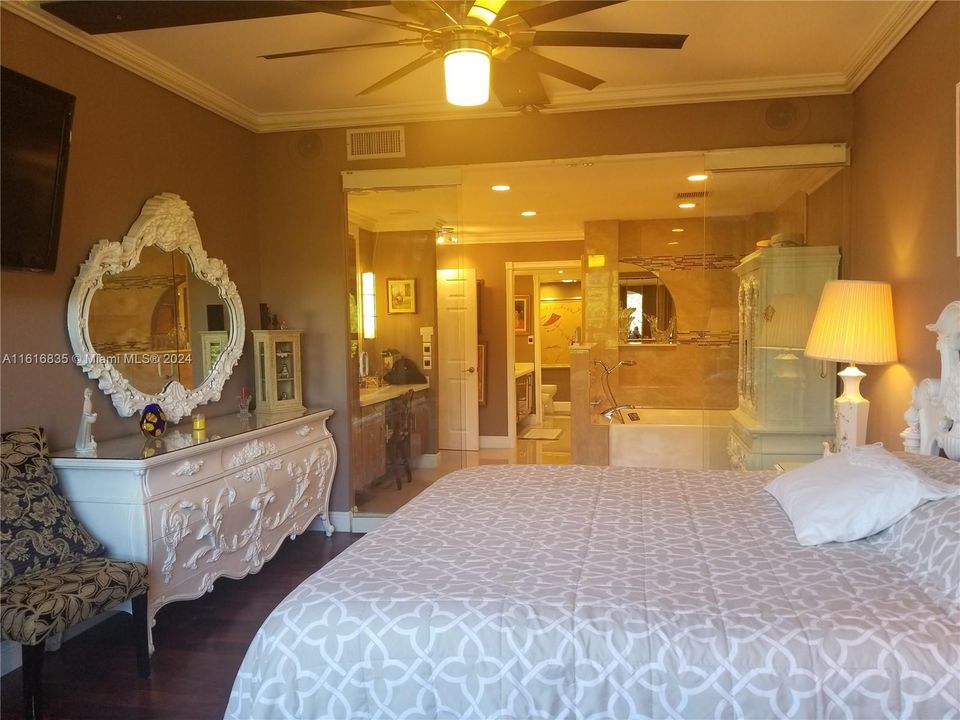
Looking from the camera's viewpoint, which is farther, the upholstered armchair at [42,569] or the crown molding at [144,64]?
the crown molding at [144,64]

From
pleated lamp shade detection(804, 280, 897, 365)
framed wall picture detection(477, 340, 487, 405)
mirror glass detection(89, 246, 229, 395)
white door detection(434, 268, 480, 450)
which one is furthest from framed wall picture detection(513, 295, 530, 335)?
pleated lamp shade detection(804, 280, 897, 365)

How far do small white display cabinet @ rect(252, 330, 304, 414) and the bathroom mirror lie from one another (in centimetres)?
387

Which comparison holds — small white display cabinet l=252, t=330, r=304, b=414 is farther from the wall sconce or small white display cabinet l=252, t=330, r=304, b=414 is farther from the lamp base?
the lamp base

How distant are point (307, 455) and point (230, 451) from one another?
0.81m

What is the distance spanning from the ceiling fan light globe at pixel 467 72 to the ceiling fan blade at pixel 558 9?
7.4 inches

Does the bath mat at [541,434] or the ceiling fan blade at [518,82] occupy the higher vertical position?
the ceiling fan blade at [518,82]

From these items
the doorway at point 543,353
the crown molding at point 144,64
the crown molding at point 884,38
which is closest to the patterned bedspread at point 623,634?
the crown molding at point 884,38

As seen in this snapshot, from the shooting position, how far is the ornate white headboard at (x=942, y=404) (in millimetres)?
2377

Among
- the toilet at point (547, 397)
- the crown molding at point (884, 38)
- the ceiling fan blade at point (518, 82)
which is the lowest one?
the toilet at point (547, 397)

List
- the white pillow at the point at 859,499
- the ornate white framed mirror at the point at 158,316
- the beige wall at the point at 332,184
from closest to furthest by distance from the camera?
the white pillow at the point at 859,499
the ornate white framed mirror at the point at 158,316
the beige wall at the point at 332,184

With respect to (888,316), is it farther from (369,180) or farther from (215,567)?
(215,567)

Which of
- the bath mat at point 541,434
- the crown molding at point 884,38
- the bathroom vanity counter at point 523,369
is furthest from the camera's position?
the bathroom vanity counter at point 523,369

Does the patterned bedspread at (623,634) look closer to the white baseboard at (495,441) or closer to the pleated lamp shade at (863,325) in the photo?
the pleated lamp shade at (863,325)

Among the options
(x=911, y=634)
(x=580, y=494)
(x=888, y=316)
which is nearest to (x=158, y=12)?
(x=580, y=494)
